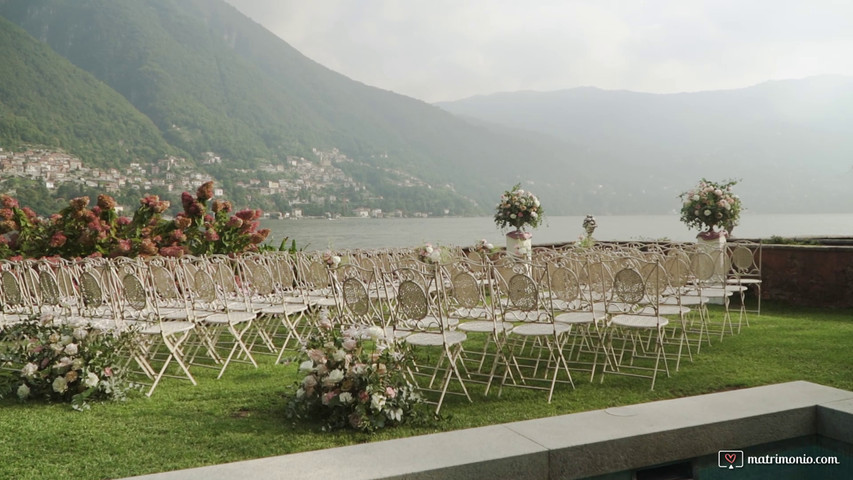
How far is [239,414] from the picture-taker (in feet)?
14.3

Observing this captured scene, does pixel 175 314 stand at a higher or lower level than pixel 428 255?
lower

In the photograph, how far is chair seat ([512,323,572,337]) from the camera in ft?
15.0

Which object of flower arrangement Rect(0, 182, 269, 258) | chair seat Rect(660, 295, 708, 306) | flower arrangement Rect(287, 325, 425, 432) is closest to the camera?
flower arrangement Rect(287, 325, 425, 432)

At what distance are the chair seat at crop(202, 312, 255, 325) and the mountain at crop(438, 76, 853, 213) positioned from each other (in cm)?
6708

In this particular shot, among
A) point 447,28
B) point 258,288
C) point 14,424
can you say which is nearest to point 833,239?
point 258,288

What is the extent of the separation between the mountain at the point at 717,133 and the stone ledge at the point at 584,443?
66700 mm

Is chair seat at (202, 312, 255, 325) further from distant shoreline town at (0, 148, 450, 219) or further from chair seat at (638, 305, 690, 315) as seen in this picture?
distant shoreline town at (0, 148, 450, 219)

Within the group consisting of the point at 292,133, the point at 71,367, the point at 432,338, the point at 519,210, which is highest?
the point at 292,133

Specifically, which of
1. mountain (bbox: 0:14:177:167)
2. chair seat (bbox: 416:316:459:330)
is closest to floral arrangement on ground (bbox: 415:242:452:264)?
chair seat (bbox: 416:316:459:330)

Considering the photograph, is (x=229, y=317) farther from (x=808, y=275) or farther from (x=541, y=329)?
(x=808, y=275)

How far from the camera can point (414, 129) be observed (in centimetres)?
8712

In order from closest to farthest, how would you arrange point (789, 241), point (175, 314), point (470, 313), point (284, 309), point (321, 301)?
point (470, 313)
point (175, 314)
point (284, 309)
point (321, 301)
point (789, 241)

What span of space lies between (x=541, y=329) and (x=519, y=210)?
7.27 metres

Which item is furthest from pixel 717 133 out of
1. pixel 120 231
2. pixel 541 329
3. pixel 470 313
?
pixel 541 329
